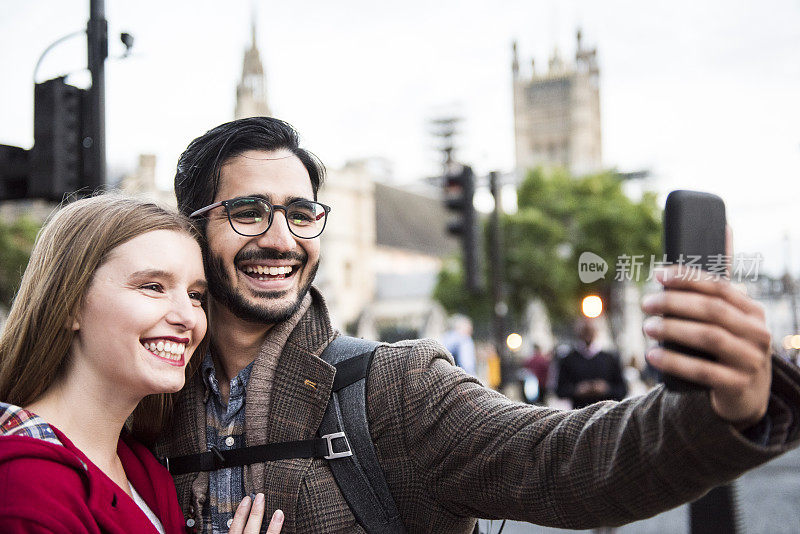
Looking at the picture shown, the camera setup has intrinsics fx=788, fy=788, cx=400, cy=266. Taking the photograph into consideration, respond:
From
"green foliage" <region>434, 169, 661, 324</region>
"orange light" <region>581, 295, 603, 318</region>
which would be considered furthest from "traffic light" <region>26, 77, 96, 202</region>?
"green foliage" <region>434, 169, 661, 324</region>

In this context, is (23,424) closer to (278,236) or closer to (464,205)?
(278,236)

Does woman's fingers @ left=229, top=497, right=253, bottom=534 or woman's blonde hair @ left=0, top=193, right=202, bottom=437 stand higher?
woman's blonde hair @ left=0, top=193, right=202, bottom=437

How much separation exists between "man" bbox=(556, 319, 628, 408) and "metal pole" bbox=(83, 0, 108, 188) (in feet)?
16.2

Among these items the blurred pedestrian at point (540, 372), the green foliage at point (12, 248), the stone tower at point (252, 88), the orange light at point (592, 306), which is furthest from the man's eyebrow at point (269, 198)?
the stone tower at point (252, 88)

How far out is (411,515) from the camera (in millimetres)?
2145

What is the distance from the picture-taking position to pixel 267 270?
251 centimetres

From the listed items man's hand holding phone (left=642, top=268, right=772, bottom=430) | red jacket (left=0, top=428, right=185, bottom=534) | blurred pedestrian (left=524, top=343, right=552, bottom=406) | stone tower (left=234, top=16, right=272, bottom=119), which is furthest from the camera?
stone tower (left=234, top=16, right=272, bottom=119)

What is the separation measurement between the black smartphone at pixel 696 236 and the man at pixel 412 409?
0.04 meters

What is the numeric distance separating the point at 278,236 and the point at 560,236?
1472 inches

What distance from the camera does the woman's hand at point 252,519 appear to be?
83.2 inches

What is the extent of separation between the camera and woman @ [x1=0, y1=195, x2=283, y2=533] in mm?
2051

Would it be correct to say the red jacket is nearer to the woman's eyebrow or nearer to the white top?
the white top

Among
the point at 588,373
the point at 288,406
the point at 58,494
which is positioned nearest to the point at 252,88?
the point at 588,373

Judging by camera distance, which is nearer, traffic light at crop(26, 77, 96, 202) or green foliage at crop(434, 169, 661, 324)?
traffic light at crop(26, 77, 96, 202)
